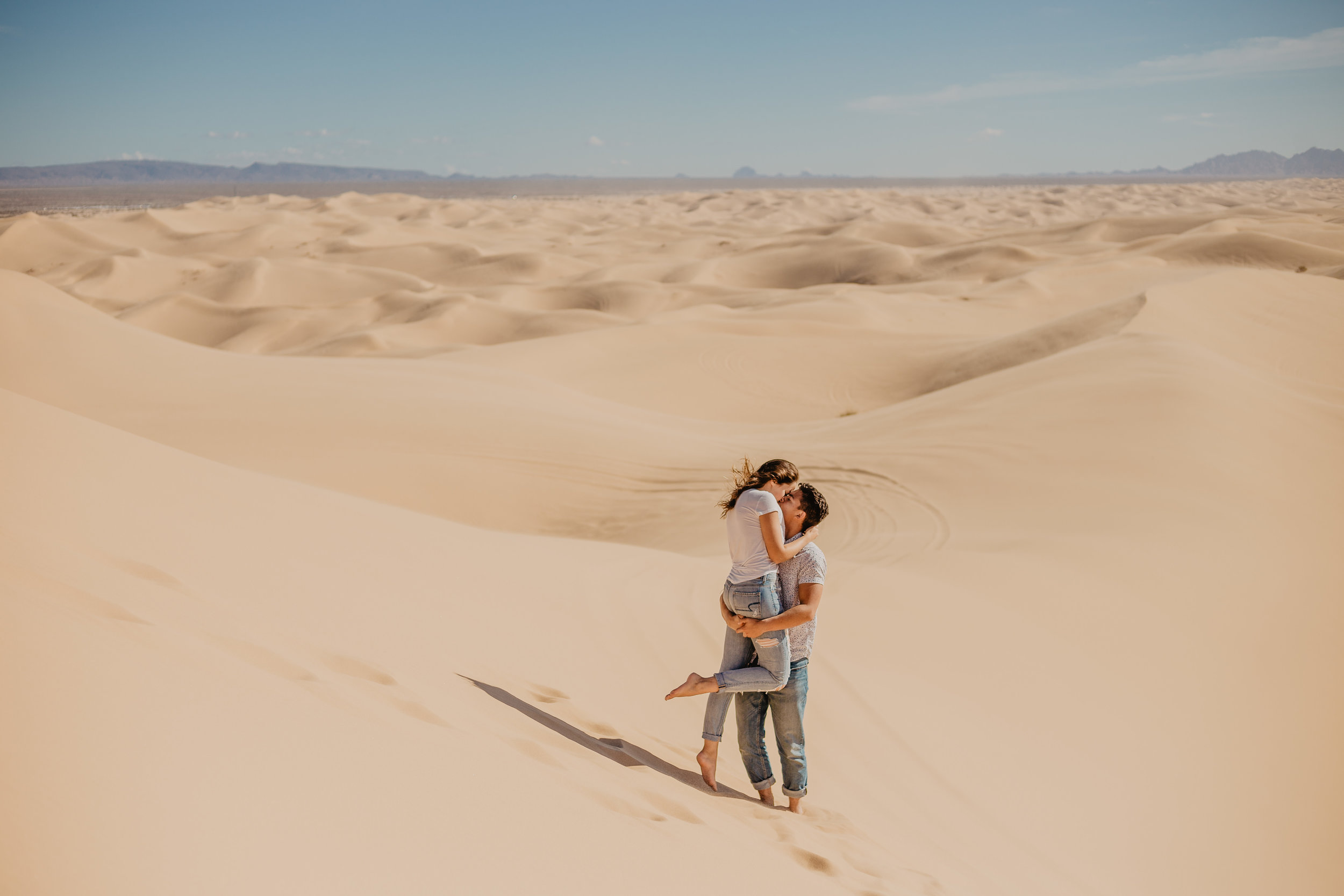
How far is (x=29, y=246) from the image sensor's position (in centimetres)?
3966

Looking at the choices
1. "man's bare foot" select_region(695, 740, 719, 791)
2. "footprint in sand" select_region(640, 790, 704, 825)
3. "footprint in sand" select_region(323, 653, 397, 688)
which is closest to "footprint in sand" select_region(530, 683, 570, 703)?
"man's bare foot" select_region(695, 740, 719, 791)

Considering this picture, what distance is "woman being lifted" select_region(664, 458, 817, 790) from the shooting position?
359cm

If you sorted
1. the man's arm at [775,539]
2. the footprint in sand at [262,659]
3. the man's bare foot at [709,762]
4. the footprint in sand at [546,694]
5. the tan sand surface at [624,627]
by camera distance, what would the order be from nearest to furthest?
the tan sand surface at [624,627], the footprint in sand at [262,659], the man's arm at [775,539], the man's bare foot at [709,762], the footprint in sand at [546,694]

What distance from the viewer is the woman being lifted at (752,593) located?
3594mm

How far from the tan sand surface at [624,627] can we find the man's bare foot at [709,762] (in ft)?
0.54

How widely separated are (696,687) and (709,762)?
31 centimetres

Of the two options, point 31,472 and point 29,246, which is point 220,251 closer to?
point 29,246

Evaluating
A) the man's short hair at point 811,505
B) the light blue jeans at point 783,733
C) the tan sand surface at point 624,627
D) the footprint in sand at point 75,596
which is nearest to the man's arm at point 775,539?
the man's short hair at point 811,505

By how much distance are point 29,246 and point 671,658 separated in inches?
1782

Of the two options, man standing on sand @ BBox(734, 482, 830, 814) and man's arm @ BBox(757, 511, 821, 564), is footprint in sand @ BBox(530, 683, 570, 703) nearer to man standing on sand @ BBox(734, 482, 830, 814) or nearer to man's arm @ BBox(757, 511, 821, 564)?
man standing on sand @ BBox(734, 482, 830, 814)

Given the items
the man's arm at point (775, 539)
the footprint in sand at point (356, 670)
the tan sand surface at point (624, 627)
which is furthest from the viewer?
the man's arm at point (775, 539)

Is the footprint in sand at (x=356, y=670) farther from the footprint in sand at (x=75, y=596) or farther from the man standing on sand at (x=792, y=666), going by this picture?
the man standing on sand at (x=792, y=666)

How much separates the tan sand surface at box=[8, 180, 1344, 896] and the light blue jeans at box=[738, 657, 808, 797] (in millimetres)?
147

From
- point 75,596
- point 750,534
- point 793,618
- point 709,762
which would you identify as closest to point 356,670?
point 75,596
